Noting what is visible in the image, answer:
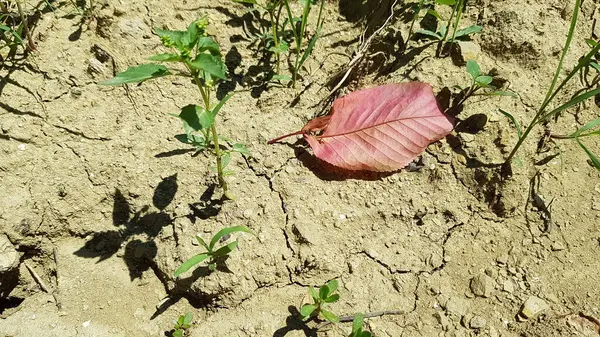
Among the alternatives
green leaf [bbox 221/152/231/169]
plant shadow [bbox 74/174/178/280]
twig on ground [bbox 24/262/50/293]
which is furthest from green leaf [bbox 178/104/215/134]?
twig on ground [bbox 24/262/50/293]

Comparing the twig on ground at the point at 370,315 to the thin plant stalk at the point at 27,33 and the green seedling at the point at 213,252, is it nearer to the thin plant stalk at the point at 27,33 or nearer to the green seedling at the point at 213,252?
the green seedling at the point at 213,252

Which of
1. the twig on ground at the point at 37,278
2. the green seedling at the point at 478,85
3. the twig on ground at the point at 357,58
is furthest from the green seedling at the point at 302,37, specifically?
the twig on ground at the point at 37,278

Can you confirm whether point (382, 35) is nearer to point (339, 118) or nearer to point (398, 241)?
point (339, 118)

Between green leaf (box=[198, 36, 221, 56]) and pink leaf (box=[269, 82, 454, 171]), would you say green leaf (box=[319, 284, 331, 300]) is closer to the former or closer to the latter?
pink leaf (box=[269, 82, 454, 171])

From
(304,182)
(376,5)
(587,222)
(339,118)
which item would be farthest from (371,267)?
(376,5)

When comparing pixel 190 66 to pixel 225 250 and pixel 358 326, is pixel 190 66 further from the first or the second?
pixel 358 326
